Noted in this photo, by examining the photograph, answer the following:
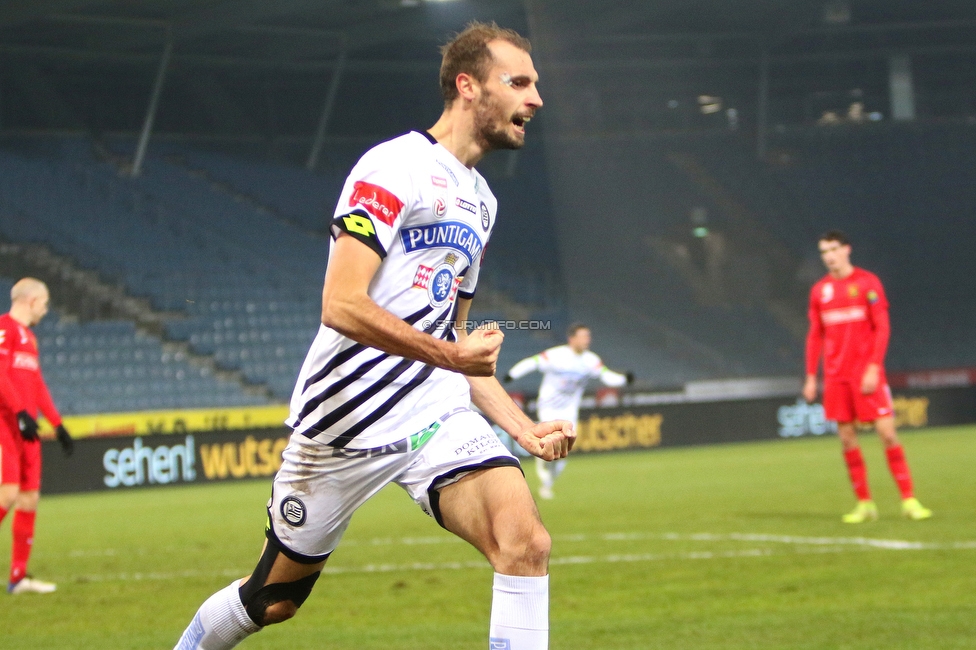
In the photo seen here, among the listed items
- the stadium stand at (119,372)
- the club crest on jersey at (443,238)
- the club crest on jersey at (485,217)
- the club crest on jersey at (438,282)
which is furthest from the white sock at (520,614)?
the stadium stand at (119,372)

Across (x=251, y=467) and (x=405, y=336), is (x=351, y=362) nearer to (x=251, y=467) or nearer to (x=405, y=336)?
(x=405, y=336)

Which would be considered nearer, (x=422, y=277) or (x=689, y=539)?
(x=422, y=277)

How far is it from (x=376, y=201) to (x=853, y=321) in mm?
8061

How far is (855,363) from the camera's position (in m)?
10.8

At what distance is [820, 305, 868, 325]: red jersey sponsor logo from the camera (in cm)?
1086

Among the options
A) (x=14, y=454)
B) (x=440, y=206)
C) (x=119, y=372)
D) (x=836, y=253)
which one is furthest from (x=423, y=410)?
(x=119, y=372)

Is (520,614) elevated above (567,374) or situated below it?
below

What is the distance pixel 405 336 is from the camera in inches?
135

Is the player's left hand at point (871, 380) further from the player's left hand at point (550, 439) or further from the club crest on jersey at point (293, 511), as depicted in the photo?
the club crest on jersey at point (293, 511)

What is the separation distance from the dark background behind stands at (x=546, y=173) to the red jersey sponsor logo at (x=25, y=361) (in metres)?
17.8

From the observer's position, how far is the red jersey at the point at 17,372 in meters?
8.45

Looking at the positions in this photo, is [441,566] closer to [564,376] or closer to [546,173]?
[564,376]

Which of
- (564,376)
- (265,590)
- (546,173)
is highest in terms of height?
(546,173)

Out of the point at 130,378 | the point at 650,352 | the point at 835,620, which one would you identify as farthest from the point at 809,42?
the point at 835,620
